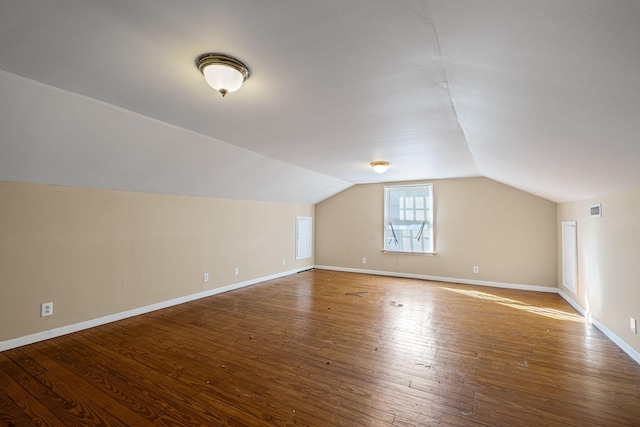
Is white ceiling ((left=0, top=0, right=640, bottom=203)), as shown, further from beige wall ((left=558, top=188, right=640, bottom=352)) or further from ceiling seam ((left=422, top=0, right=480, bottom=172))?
beige wall ((left=558, top=188, right=640, bottom=352))

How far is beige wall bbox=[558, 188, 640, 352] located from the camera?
2662 mm

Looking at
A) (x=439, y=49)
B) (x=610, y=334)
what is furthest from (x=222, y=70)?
(x=610, y=334)

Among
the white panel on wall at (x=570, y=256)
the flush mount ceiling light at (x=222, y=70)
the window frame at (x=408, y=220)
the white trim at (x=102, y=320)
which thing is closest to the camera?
the flush mount ceiling light at (x=222, y=70)

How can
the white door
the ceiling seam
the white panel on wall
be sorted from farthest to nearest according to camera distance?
the white door → the white panel on wall → the ceiling seam

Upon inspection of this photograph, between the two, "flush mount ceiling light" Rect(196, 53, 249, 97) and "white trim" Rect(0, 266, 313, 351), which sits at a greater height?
"flush mount ceiling light" Rect(196, 53, 249, 97)

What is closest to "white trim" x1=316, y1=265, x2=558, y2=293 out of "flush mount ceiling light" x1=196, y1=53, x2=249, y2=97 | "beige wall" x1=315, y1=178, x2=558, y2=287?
"beige wall" x1=315, y1=178, x2=558, y2=287

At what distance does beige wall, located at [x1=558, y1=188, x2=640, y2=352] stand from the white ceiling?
0.87ft

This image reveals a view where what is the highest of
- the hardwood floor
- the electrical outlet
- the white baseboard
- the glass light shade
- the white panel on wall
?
the glass light shade

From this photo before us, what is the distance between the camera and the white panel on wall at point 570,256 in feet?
14.0

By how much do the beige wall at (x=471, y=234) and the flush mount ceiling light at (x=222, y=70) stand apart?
5.35 metres

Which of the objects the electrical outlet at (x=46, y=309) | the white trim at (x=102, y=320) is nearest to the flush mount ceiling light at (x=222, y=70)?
the electrical outlet at (x=46, y=309)

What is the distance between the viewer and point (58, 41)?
1.56 metres

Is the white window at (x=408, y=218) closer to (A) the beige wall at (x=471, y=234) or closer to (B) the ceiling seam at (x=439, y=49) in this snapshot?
(A) the beige wall at (x=471, y=234)

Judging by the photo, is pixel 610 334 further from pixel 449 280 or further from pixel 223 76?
pixel 223 76
